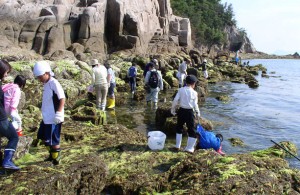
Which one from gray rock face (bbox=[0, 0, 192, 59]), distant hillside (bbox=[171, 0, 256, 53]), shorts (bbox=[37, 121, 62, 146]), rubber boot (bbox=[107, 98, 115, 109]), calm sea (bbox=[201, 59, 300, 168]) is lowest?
calm sea (bbox=[201, 59, 300, 168])

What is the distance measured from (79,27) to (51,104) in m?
25.5

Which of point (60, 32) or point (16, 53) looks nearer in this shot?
point (16, 53)

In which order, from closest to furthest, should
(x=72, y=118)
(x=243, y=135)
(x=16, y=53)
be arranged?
(x=72, y=118) < (x=243, y=135) < (x=16, y=53)

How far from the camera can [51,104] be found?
5742 mm

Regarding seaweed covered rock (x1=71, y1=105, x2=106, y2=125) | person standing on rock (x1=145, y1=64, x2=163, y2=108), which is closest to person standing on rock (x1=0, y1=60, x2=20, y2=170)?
seaweed covered rock (x1=71, y1=105, x2=106, y2=125)

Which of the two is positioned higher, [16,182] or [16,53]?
[16,53]

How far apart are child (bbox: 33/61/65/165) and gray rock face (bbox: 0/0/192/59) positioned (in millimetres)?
21332

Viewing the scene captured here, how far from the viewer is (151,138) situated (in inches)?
294

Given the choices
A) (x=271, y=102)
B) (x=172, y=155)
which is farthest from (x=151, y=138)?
(x=271, y=102)

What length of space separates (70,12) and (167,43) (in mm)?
14023

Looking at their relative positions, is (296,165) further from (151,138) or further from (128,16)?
(128,16)

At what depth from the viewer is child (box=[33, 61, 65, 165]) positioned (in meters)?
5.60

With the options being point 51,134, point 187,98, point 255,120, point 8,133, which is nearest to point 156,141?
point 187,98

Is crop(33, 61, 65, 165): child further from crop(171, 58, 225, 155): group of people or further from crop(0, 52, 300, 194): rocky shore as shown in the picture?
crop(171, 58, 225, 155): group of people
